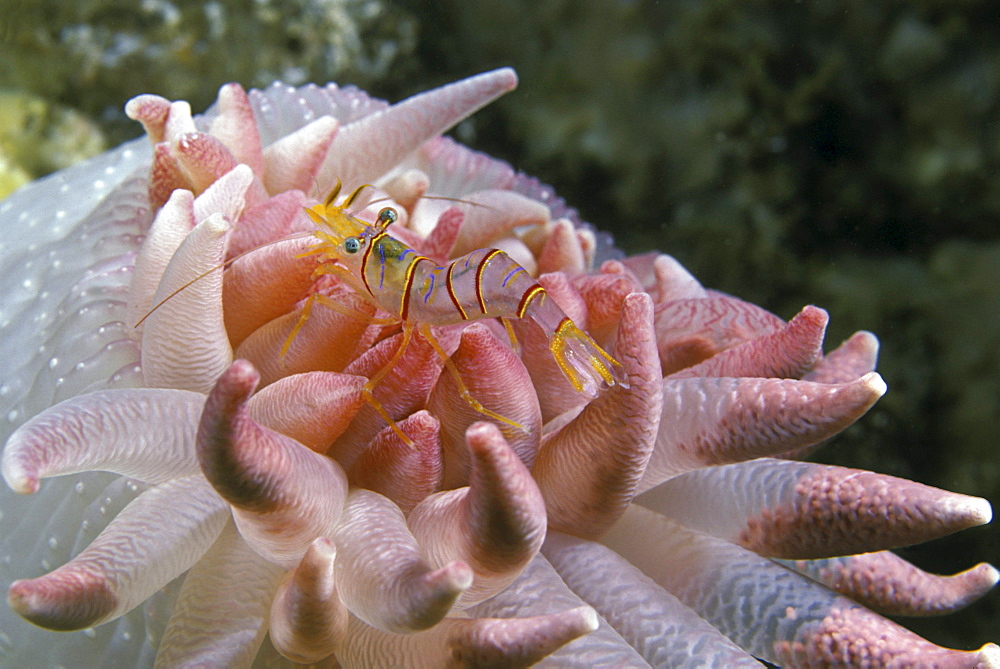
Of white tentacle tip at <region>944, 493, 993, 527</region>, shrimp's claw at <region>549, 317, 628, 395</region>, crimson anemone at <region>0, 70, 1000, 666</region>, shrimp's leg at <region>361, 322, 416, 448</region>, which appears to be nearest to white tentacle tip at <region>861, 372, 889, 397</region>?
crimson anemone at <region>0, 70, 1000, 666</region>

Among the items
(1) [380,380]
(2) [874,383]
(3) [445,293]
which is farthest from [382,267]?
(2) [874,383]

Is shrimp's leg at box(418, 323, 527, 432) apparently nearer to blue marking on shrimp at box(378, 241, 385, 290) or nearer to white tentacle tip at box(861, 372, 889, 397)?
blue marking on shrimp at box(378, 241, 385, 290)

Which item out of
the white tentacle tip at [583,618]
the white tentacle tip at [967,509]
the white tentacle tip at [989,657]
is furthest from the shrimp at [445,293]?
the white tentacle tip at [989,657]

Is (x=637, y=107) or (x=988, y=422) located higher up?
(x=637, y=107)

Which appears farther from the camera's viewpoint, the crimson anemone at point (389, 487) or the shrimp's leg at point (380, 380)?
the shrimp's leg at point (380, 380)

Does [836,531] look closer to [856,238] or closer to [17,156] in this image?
[856,238]

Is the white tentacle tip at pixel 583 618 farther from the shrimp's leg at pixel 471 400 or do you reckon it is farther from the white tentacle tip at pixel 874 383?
the white tentacle tip at pixel 874 383

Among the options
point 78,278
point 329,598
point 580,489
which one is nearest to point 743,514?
point 580,489
